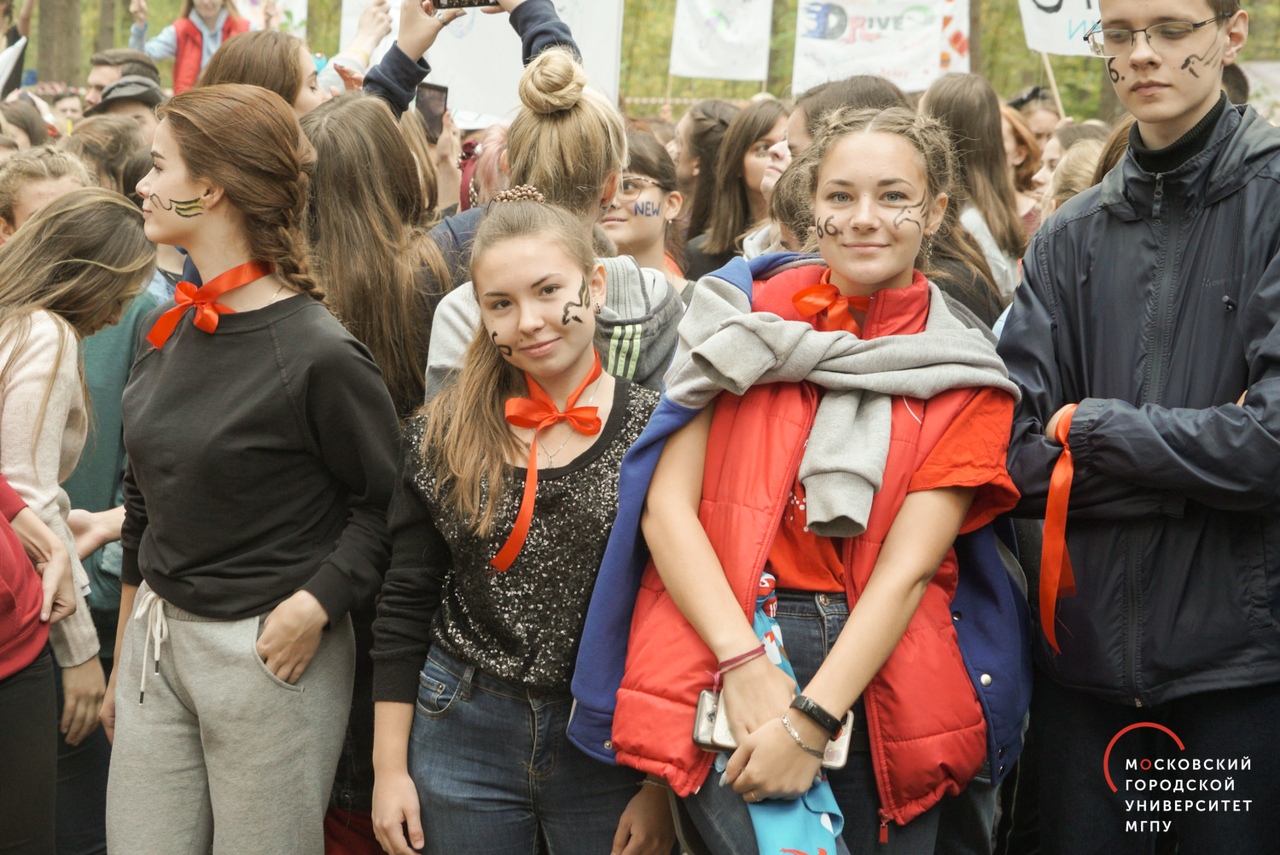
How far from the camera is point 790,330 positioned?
2379 mm

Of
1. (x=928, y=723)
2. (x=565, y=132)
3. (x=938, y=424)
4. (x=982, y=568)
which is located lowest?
(x=928, y=723)

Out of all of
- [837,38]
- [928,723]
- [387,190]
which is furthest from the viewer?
[837,38]

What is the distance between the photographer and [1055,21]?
7609 mm

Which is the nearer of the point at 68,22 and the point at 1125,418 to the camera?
the point at 1125,418

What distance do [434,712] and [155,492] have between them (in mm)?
855

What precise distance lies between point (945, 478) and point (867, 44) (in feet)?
23.8

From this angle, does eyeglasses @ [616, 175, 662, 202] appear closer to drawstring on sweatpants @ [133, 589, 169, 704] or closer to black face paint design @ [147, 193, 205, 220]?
black face paint design @ [147, 193, 205, 220]

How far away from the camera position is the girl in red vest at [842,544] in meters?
2.27

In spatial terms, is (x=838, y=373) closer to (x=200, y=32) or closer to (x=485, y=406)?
(x=485, y=406)

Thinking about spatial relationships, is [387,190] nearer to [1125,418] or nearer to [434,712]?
[434,712]

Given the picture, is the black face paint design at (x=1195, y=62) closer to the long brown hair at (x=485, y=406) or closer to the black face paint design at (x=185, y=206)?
the long brown hair at (x=485, y=406)

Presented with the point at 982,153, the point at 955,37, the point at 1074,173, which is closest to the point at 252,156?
the point at 982,153

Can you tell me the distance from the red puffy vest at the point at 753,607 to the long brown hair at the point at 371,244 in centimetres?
123

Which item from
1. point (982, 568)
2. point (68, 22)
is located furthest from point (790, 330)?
point (68, 22)
